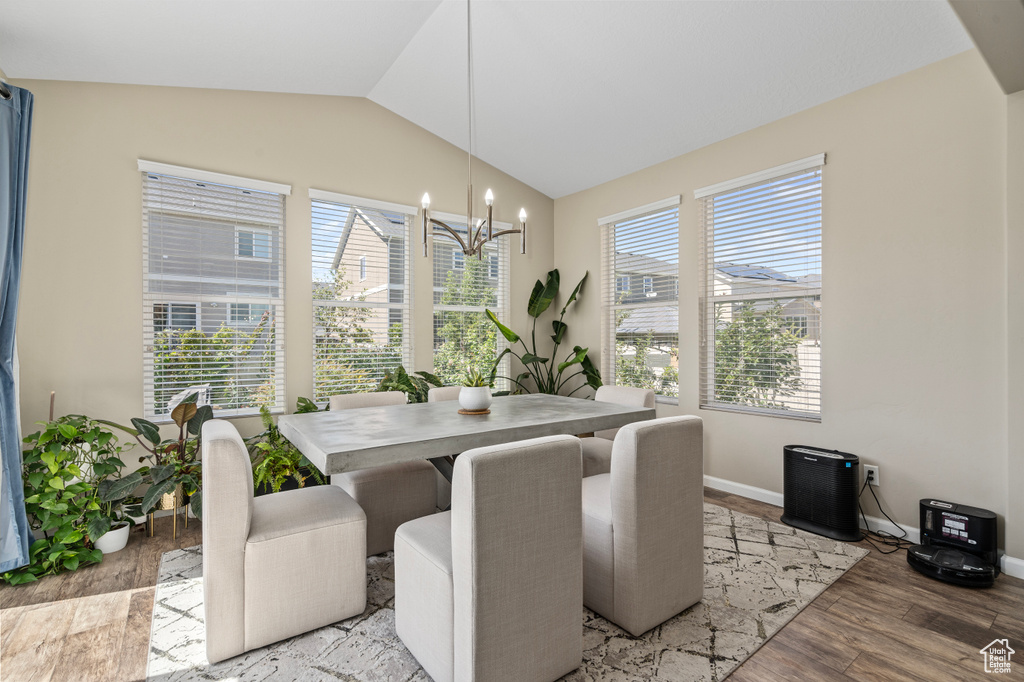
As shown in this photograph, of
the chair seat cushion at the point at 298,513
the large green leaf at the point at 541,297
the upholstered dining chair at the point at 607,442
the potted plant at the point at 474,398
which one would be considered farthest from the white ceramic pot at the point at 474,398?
the large green leaf at the point at 541,297

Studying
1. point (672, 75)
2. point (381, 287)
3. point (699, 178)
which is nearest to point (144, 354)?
point (381, 287)

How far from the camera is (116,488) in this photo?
2.70 metres

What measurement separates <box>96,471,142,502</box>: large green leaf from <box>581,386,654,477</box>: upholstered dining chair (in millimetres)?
2616

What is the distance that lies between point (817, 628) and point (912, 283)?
204 centimetres

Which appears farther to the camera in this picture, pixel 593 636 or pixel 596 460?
pixel 596 460

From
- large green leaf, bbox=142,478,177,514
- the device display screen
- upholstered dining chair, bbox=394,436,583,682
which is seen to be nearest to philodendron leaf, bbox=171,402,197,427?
large green leaf, bbox=142,478,177,514

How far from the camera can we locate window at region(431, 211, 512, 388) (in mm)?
4598

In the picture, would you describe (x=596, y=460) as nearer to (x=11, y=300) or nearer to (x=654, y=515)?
(x=654, y=515)

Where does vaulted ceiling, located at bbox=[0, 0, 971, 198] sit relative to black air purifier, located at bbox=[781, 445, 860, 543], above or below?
above

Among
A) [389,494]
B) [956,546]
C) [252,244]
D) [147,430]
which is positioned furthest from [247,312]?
[956,546]

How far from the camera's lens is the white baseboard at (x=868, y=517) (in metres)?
2.46

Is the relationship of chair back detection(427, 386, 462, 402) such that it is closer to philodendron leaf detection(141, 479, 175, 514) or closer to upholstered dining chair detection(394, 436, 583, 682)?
philodendron leaf detection(141, 479, 175, 514)

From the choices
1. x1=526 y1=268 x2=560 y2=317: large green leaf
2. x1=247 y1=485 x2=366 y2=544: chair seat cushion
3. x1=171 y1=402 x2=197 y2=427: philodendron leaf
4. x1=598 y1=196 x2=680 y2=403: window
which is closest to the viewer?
x1=247 y1=485 x2=366 y2=544: chair seat cushion

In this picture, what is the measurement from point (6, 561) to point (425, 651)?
7.40 feet
